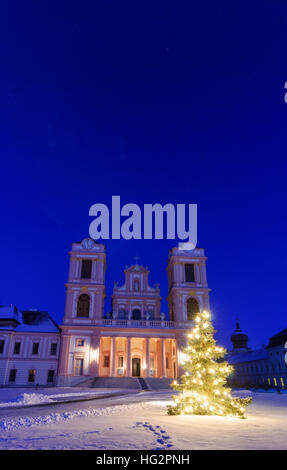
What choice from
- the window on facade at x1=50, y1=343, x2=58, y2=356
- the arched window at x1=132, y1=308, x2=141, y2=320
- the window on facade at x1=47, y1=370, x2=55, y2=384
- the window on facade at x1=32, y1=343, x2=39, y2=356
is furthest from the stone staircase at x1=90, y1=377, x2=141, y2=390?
the arched window at x1=132, y1=308, x2=141, y2=320

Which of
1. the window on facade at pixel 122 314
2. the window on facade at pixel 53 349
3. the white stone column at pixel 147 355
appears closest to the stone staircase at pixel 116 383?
the white stone column at pixel 147 355

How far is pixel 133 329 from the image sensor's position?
39906mm

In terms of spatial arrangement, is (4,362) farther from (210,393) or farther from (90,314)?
(210,393)

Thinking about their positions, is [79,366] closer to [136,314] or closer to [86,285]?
[86,285]

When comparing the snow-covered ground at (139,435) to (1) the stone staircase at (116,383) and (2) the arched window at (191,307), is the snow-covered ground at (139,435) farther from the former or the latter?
(2) the arched window at (191,307)

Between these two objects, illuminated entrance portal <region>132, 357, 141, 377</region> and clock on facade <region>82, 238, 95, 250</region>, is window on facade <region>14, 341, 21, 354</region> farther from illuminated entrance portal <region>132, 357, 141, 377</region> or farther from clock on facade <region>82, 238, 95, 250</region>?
clock on facade <region>82, 238, 95, 250</region>

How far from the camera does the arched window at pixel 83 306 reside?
41.2m

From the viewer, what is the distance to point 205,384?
10.2 m

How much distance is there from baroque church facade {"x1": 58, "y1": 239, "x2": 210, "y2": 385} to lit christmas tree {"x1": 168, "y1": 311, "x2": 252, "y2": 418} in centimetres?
2785

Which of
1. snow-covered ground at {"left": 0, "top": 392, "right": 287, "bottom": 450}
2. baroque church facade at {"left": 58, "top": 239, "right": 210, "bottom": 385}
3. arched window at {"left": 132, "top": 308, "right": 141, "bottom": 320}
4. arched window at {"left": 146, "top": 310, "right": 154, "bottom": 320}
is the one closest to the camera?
snow-covered ground at {"left": 0, "top": 392, "right": 287, "bottom": 450}

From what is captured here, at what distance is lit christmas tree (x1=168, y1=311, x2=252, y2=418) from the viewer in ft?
31.4

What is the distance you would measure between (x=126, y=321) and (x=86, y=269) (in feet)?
32.3
